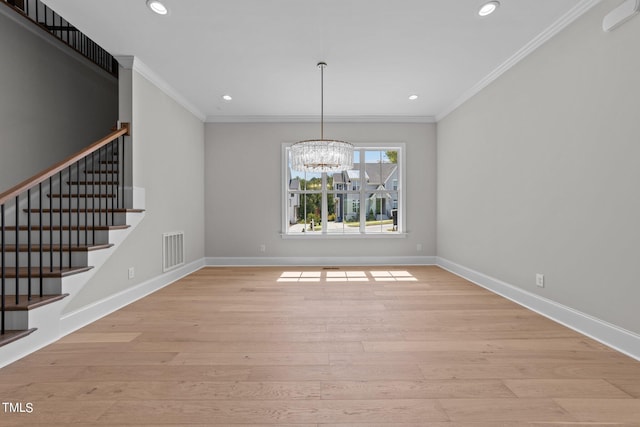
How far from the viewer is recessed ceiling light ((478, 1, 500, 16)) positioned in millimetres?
2455

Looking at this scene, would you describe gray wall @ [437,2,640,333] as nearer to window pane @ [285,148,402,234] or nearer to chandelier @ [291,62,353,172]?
window pane @ [285,148,402,234]

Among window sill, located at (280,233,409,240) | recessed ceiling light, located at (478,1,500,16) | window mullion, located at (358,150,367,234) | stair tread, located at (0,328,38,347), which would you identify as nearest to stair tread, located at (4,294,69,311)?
stair tread, located at (0,328,38,347)

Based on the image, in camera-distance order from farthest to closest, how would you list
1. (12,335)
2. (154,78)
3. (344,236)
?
(344,236) < (154,78) < (12,335)

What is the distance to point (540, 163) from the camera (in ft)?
9.57

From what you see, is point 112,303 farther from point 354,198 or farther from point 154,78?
point 354,198

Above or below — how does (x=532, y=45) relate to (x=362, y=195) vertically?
above

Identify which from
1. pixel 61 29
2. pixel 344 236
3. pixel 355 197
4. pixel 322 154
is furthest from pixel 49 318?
pixel 355 197

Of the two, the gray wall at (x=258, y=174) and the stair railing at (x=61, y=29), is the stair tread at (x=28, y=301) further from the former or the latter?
the gray wall at (x=258, y=174)

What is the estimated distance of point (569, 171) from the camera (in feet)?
8.50

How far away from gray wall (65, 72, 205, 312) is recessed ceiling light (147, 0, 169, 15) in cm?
112

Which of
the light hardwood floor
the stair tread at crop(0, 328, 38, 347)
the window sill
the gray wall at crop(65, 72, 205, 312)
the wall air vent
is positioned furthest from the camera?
the window sill

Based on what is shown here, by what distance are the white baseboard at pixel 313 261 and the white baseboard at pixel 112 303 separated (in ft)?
3.04

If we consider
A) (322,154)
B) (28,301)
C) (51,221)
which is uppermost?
(322,154)

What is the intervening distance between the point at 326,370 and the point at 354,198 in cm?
403
